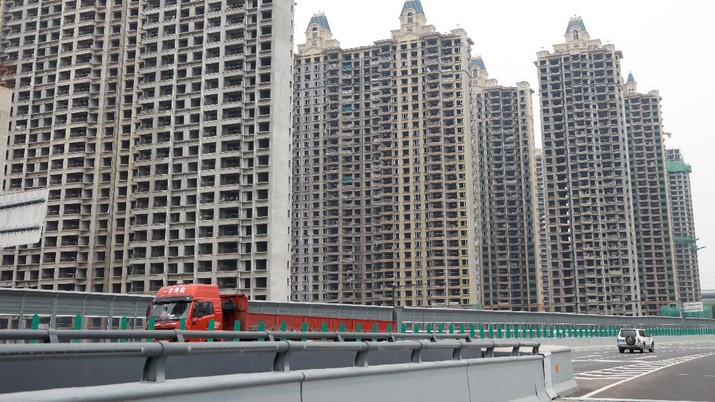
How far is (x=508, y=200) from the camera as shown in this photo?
15825 centimetres

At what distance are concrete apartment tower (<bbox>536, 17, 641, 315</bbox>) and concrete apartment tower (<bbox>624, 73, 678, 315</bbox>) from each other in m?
20.0

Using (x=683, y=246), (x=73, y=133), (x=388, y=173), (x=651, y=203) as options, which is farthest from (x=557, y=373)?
(x=683, y=246)

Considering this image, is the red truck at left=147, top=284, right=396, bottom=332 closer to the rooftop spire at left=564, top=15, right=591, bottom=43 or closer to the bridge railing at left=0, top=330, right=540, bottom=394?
the bridge railing at left=0, top=330, right=540, bottom=394

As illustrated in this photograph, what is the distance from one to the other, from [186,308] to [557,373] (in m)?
13.9

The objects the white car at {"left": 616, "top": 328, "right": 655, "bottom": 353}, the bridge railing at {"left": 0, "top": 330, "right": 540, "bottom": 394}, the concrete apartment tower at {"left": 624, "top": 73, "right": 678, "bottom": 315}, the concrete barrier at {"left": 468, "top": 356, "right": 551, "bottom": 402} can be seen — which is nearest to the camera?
the bridge railing at {"left": 0, "top": 330, "right": 540, "bottom": 394}

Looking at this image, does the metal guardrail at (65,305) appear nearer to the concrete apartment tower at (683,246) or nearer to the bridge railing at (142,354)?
the bridge railing at (142,354)

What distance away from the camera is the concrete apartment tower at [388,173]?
129 m

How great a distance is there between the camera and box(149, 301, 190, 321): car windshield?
24484 mm

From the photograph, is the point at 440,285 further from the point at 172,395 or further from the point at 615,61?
the point at 172,395

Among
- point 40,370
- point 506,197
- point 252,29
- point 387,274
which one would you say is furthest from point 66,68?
point 40,370

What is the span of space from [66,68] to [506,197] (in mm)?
97577

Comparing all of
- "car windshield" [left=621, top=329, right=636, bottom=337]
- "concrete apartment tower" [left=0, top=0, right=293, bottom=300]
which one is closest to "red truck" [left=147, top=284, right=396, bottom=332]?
"car windshield" [left=621, top=329, right=636, bottom=337]

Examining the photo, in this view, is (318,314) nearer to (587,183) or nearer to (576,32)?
(587,183)

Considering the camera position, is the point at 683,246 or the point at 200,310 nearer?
the point at 200,310
